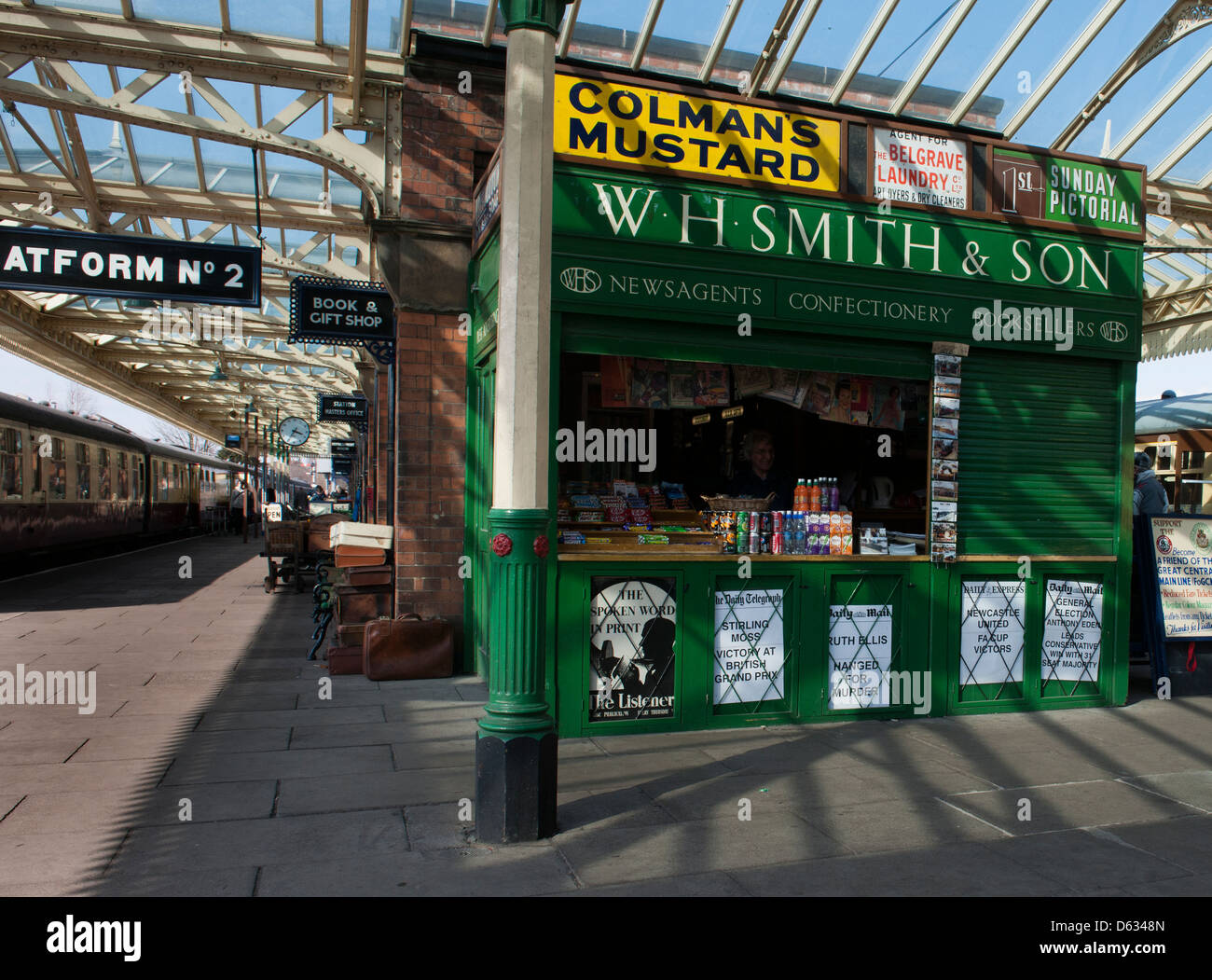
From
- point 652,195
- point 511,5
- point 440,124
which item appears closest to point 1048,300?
point 652,195

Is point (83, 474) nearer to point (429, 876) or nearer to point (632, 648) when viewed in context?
point (632, 648)

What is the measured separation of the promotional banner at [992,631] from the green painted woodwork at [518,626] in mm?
3973

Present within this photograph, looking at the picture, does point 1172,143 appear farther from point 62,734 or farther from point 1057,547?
point 62,734

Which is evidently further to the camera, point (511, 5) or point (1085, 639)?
point (1085, 639)

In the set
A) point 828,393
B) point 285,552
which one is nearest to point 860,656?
point 828,393

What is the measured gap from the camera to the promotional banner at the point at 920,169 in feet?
22.5

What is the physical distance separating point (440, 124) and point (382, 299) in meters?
1.86

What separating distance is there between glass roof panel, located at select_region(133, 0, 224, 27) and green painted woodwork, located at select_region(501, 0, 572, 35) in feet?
18.9

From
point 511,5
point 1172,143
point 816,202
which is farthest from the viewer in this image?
point 1172,143

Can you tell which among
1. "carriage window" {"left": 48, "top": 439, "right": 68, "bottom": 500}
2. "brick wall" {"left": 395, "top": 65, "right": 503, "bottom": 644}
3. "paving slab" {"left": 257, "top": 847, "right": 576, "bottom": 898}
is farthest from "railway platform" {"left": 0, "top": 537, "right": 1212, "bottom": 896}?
"carriage window" {"left": 48, "top": 439, "right": 68, "bottom": 500}

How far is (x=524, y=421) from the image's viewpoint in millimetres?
4453

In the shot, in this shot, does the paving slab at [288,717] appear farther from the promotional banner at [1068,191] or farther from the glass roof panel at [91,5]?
the glass roof panel at [91,5]

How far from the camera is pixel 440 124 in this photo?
821cm

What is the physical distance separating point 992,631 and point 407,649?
4.83m
